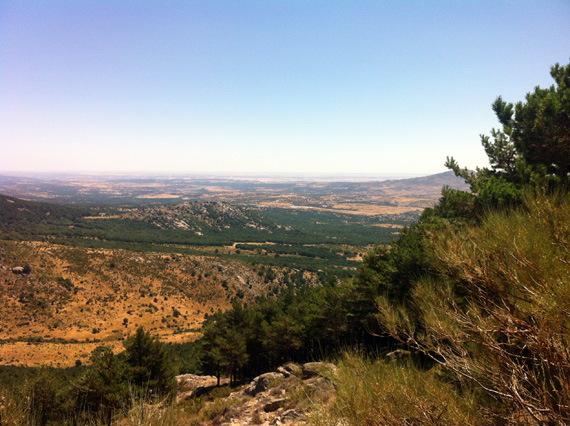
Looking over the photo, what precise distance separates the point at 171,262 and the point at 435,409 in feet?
278

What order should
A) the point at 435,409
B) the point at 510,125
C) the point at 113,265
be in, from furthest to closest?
the point at 113,265, the point at 510,125, the point at 435,409

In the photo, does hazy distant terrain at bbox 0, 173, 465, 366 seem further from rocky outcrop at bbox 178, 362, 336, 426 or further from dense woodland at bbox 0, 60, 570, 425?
rocky outcrop at bbox 178, 362, 336, 426

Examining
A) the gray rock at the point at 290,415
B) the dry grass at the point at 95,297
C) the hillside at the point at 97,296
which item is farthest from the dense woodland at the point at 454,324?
the hillside at the point at 97,296

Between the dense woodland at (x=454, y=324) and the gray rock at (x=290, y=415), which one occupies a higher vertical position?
the dense woodland at (x=454, y=324)

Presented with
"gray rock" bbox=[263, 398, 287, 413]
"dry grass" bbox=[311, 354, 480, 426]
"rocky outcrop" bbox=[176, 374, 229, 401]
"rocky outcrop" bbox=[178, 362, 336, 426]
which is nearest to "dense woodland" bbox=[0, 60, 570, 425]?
"dry grass" bbox=[311, 354, 480, 426]

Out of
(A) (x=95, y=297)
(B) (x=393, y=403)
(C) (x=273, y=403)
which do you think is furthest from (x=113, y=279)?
(B) (x=393, y=403)

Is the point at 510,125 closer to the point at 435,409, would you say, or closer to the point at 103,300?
the point at 435,409

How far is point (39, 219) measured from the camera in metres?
123

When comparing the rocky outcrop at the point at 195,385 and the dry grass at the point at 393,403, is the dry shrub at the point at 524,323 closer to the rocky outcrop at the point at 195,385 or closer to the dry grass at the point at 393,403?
the dry grass at the point at 393,403

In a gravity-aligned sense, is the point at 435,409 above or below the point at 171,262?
above

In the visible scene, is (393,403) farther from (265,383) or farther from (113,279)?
(113,279)

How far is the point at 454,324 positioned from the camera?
15.7ft

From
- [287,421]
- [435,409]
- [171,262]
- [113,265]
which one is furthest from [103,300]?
[435,409]

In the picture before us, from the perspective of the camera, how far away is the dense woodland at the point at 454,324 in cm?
295
